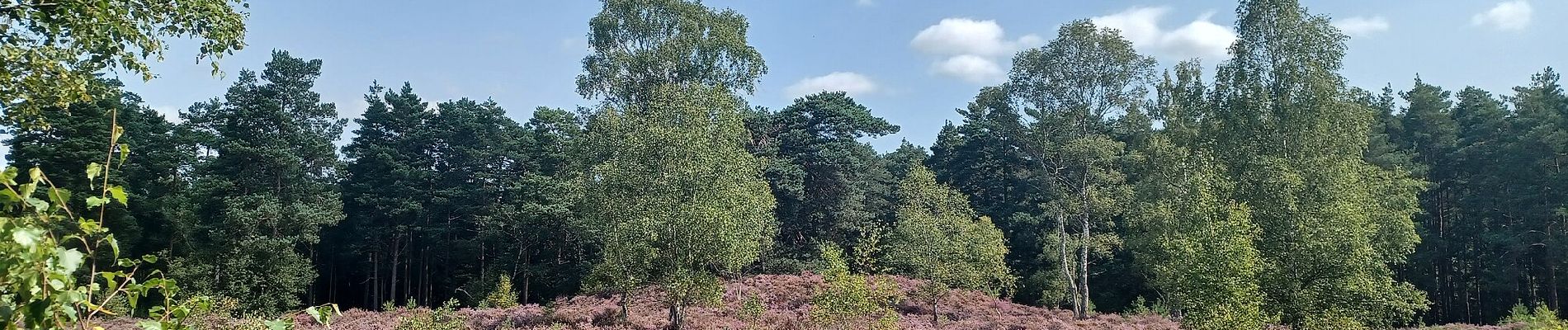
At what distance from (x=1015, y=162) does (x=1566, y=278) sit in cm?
2094

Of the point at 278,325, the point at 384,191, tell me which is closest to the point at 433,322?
the point at 278,325

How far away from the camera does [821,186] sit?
37.8 m

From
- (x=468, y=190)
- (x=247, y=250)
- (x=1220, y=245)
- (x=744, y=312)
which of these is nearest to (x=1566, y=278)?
(x=1220, y=245)

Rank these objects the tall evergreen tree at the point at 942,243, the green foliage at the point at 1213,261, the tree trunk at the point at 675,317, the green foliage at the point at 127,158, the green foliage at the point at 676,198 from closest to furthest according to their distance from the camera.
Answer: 1. the green foliage at the point at 1213,261
2. the green foliage at the point at 676,198
3. the tree trunk at the point at 675,317
4. the tall evergreen tree at the point at 942,243
5. the green foliage at the point at 127,158

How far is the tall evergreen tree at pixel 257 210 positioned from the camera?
27234mm

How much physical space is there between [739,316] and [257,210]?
1884cm

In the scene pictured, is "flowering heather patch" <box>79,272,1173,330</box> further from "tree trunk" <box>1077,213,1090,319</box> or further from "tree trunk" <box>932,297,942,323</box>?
"tree trunk" <box>1077,213,1090,319</box>

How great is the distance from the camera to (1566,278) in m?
28.4

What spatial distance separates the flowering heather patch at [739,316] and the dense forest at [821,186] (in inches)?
44.5

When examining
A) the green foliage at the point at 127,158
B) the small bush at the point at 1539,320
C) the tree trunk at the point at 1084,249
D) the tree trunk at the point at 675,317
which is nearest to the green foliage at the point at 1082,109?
the tree trunk at the point at 1084,249

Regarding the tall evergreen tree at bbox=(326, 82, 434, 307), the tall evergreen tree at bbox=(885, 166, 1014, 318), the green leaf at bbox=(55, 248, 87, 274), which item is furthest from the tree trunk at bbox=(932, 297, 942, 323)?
the tall evergreen tree at bbox=(326, 82, 434, 307)

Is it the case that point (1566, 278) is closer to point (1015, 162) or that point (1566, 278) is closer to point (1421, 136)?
point (1421, 136)

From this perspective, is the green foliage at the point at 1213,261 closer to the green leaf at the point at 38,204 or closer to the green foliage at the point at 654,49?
the green foliage at the point at 654,49

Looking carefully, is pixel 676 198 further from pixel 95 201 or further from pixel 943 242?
pixel 95 201
